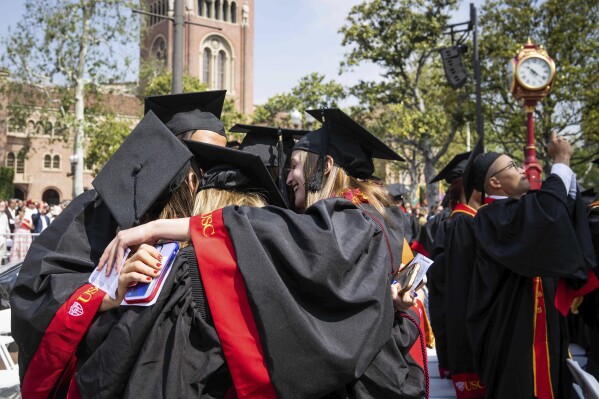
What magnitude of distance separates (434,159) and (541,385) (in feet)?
65.4

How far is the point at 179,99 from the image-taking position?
298 cm

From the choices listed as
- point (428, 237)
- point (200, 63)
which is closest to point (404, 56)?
point (428, 237)

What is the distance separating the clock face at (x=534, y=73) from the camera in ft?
37.9

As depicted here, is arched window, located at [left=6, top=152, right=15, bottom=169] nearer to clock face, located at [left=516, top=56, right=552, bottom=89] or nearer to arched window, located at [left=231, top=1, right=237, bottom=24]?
arched window, located at [left=231, top=1, right=237, bottom=24]

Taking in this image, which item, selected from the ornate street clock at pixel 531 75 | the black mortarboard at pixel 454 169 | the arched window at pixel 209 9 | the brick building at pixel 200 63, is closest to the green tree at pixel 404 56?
the ornate street clock at pixel 531 75

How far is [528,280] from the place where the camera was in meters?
3.93

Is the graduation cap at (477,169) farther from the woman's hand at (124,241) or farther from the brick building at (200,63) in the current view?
the brick building at (200,63)

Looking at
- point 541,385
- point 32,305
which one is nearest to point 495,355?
point 541,385

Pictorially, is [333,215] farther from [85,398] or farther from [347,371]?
[85,398]

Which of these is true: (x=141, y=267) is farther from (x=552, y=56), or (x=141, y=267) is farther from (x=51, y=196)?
(x=51, y=196)

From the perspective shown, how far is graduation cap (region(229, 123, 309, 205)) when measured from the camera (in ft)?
11.5

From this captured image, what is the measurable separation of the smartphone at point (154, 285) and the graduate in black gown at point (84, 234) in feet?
0.69

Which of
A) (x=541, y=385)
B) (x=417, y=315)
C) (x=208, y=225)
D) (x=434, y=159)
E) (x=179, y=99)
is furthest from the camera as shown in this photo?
(x=434, y=159)

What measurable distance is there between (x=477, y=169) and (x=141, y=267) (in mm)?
3368
